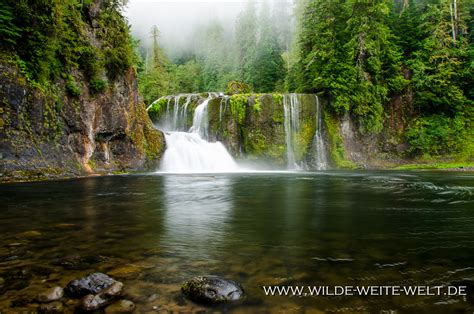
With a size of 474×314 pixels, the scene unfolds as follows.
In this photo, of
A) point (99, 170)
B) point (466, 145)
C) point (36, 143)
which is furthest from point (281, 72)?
point (36, 143)

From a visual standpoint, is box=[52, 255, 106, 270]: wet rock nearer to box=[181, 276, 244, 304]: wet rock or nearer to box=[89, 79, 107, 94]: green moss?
box=[181, 276, 244, 304]: wet rock

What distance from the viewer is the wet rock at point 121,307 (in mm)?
2529

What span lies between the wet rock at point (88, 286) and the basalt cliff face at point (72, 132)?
12.2m

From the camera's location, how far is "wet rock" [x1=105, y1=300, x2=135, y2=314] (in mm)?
2529

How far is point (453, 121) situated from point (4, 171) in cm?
3251

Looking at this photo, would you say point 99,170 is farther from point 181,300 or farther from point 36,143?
point 181,300

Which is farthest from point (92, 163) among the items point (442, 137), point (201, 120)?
point (442, 137)

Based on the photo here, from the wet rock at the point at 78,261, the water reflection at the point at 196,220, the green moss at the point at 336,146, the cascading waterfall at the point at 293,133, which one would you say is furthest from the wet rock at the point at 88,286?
the green moss at the point at 336,146

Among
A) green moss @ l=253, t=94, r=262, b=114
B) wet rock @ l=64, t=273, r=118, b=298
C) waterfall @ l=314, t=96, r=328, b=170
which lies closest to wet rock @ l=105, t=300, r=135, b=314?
wet rock @ l=64, t=273, r=118, b=298

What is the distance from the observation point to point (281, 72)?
43344mm

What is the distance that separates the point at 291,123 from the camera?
87.1 feet

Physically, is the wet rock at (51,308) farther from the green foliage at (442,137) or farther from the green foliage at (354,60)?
the green foliage at (442,137)

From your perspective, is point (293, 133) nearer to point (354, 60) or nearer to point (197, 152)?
point (197, 152)

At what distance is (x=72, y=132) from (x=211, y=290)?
1607 centimetres
